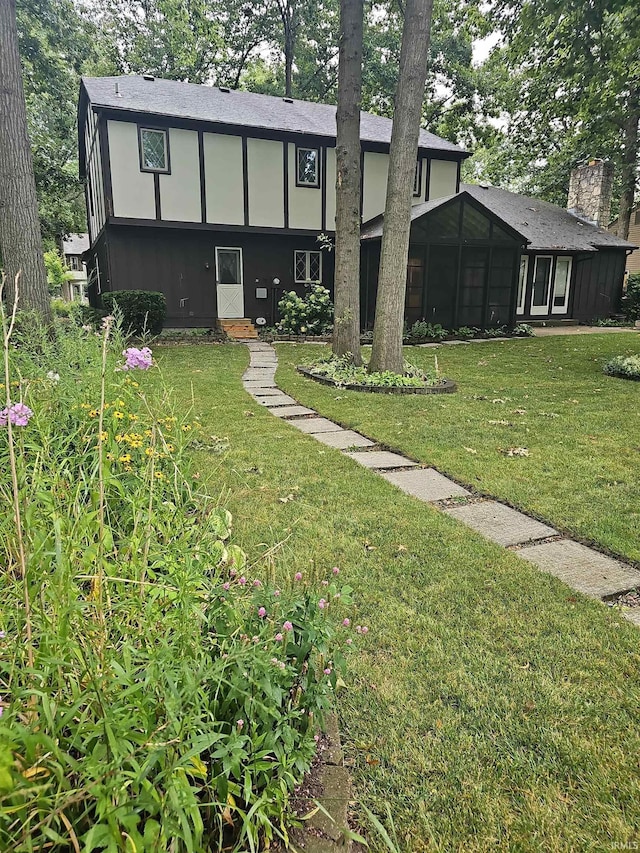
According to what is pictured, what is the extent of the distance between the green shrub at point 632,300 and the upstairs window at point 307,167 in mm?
11408

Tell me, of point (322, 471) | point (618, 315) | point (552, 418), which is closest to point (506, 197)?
point (618, 315)

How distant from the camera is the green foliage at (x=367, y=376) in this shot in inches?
286

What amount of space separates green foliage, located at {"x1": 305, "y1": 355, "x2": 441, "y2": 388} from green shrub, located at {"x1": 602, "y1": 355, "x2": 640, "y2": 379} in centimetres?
307

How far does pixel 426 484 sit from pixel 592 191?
19822 millimetres

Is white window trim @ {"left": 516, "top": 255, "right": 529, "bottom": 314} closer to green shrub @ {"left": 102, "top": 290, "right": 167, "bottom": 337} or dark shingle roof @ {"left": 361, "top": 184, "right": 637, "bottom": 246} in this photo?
dark shingle roof @ {"left": 361, "top": 184, "right": 637, "bottom": 246}

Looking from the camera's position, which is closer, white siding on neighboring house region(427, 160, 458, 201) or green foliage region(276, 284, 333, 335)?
green foliage region(276, 284, 333, 335)

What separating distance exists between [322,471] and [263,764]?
2776 millimetres

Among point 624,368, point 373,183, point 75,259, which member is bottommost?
point 624,368

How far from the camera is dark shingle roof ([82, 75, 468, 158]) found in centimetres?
1275

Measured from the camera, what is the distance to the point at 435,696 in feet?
5.90

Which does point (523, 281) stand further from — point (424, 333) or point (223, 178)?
point (223, 178)

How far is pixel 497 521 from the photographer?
318 centimetres

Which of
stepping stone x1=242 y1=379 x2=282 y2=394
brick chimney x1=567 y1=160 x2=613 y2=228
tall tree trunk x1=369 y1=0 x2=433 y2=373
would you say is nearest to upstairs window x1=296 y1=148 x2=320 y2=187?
tall tree trunk x1=369 y1=0 x2=433 y2=373

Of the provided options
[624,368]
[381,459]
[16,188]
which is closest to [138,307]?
[16,188]
